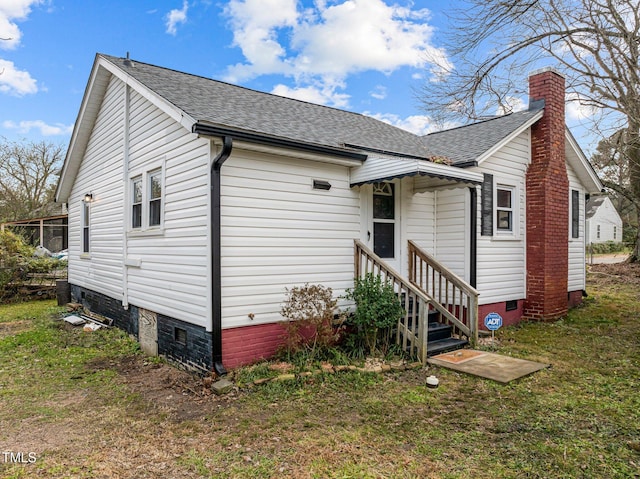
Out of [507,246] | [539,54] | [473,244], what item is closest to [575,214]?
[507,246]

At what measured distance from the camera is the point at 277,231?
580 cm

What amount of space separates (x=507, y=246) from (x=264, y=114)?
19.1 feet

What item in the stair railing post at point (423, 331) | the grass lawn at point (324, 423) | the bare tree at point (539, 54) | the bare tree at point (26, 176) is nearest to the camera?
the grass lawn at point (324, 423)

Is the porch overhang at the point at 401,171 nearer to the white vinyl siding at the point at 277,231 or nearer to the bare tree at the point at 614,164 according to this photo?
the white vinyl siding at the point at 277,231

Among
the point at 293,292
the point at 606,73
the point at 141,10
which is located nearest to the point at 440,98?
the point at 606,73

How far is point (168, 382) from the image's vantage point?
550 centimetres

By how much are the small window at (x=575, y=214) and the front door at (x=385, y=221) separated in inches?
249

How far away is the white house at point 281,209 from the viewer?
544cm

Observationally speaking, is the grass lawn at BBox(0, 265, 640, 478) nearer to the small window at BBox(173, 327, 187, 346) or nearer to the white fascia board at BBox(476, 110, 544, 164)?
the small window at BBox(173, 327, 187, 346)

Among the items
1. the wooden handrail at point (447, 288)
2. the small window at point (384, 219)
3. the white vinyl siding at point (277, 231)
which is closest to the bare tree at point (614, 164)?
the wooden handrail at point (447, 288)

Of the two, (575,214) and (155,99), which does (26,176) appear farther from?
(575,214)

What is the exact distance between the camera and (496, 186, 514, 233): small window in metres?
8.70

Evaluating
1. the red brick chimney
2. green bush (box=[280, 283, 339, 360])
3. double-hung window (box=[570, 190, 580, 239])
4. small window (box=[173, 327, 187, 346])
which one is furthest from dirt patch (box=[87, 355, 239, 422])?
double-hung window (box=[570, 190, 580, 239])

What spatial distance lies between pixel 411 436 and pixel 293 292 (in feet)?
8.19
